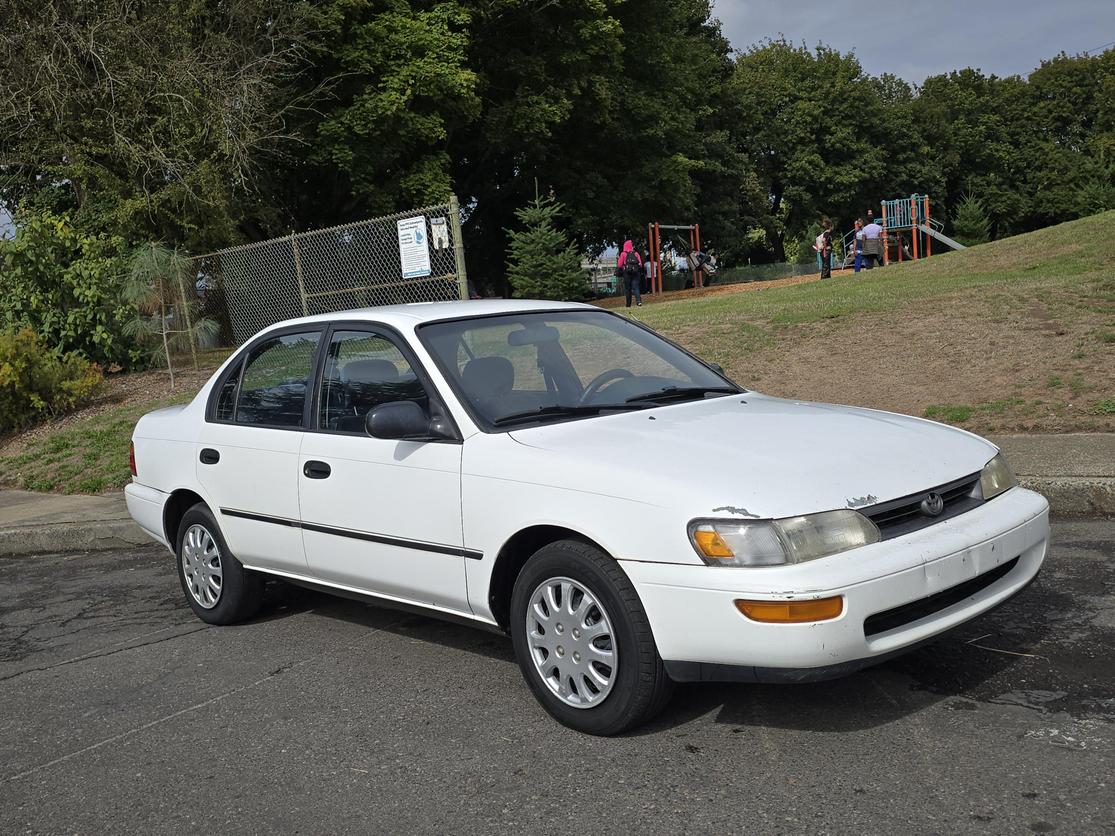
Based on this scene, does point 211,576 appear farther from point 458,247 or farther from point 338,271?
point 338,271

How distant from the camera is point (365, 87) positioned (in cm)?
2839

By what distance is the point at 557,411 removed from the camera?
4.67 metres

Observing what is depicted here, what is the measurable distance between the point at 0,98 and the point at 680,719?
824 inches

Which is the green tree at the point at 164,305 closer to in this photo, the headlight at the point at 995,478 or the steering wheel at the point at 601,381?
the steering wheel at the point at 601,381

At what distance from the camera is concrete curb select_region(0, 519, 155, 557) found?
8711 mm

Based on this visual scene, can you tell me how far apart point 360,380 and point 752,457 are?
199cm

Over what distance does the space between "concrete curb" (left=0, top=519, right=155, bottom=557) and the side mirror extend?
4.87 meters

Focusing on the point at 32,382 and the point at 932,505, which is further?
the point at 32,382

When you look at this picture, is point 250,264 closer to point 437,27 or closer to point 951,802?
point 951,802

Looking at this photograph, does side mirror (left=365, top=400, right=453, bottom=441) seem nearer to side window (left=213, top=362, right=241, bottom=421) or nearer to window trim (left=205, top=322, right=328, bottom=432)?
window trim (left=205, top=322, right=328, bottom=432)

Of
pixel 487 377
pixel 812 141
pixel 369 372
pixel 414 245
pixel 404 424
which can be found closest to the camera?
pixel 404 424

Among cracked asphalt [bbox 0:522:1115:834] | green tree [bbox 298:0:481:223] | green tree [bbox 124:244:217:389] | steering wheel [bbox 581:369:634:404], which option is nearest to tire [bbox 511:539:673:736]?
cracked asphalt [bbox 0:522:1115:834]

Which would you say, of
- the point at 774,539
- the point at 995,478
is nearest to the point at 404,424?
the point at 774,539

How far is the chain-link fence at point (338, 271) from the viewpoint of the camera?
35.7 ft
